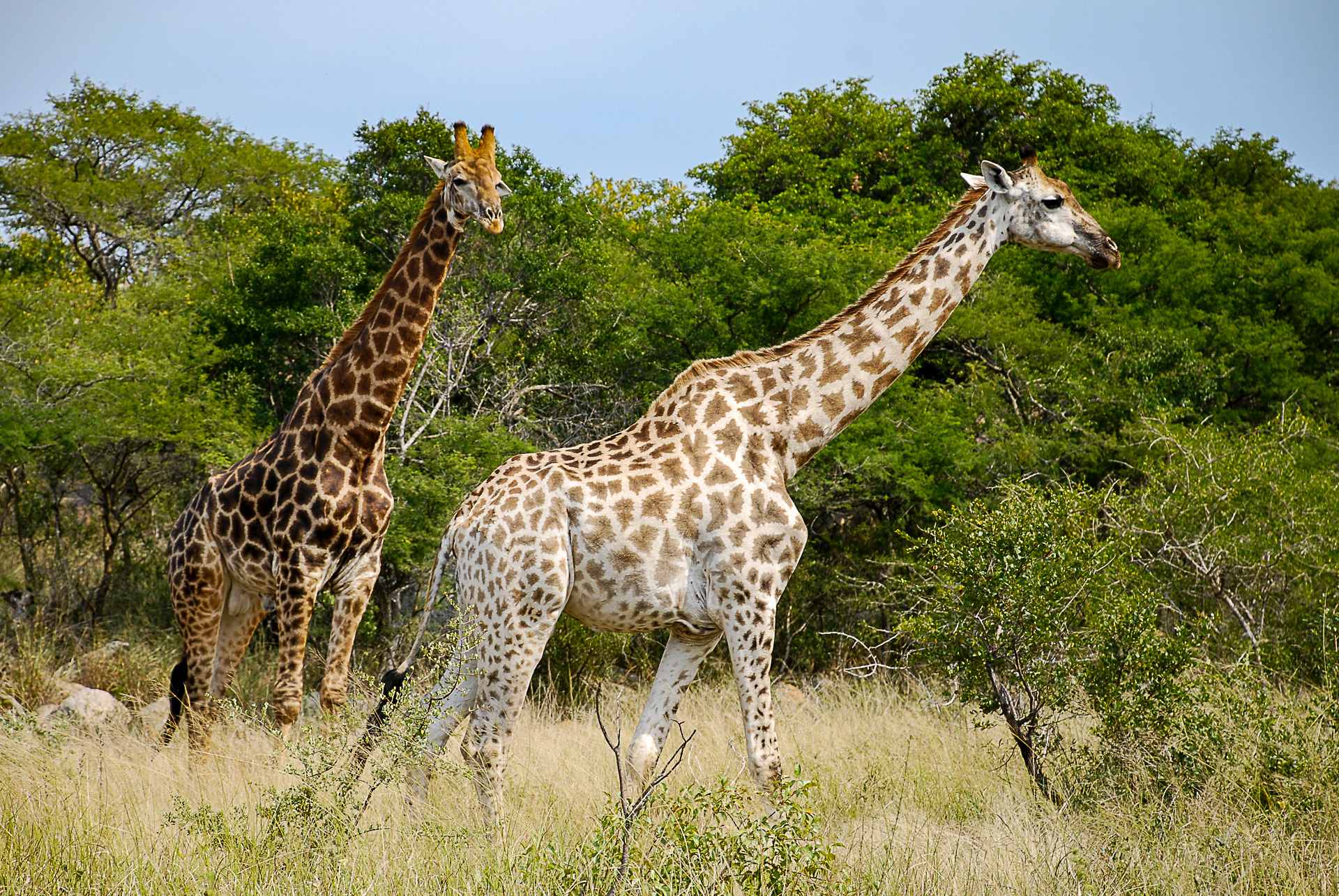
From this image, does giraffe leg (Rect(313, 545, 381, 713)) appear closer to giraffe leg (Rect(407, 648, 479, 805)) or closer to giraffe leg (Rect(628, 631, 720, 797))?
giraffe leg (Rect(407, 648, 479, 805))

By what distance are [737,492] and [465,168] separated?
7.59 ft

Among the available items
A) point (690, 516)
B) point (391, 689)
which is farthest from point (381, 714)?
point (690, 516)

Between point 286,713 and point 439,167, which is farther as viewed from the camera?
point 439,167

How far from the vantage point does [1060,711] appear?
6.40 meters

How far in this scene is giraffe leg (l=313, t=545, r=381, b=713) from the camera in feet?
20.0

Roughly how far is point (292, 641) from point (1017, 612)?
12.8 ft

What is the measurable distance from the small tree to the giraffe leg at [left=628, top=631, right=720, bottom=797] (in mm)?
1629

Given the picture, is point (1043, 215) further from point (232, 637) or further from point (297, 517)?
point (232, 637)

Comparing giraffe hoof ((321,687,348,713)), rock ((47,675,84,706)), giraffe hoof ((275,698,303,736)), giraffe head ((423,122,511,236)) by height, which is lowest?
rock ((47,675,84,706))

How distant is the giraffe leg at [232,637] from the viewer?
6738mm

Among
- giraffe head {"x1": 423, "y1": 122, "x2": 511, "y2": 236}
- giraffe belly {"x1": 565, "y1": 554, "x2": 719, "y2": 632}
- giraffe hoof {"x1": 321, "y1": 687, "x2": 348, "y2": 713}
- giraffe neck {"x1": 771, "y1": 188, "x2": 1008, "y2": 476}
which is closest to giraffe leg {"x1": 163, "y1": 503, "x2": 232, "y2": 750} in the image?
giraffe hoof {"x1": 321, "y1": 687, "x2": 348, "y2": 713}

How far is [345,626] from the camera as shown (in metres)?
6.25

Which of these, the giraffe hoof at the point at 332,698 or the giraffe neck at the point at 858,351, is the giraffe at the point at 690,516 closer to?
the giraffe neck at the point at 858,351

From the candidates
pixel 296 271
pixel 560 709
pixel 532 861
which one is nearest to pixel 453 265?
pixel 296 271
